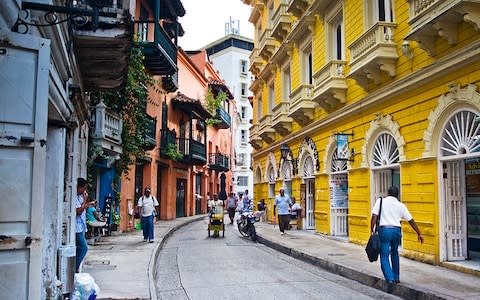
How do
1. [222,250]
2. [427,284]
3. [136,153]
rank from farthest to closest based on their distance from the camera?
[136,153] → [222,250] → [427,284]

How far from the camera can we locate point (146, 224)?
14.8 m

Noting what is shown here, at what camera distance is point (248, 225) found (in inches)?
700

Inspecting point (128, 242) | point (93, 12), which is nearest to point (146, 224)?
point (128, 242)

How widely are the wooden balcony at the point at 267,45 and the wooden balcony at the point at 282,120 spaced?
144 inches

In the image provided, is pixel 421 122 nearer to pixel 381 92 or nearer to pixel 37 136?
pixel 381 92

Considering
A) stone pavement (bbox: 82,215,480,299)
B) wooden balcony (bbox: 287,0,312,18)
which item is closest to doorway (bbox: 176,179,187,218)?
stone pavement (bbox: 82,215,480,299)

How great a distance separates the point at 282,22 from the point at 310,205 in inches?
321

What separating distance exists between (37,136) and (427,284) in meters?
6.62

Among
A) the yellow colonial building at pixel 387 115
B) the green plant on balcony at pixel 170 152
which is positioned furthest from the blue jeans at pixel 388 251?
the green plant on balcony at pixel 170 152

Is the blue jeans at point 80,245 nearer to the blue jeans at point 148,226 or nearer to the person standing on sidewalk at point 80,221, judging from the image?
the person standing on sidewalk at point 80,221

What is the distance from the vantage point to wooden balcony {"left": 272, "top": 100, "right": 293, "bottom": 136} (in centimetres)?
2133

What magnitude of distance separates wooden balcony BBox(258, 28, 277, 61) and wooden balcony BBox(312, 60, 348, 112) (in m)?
8.56

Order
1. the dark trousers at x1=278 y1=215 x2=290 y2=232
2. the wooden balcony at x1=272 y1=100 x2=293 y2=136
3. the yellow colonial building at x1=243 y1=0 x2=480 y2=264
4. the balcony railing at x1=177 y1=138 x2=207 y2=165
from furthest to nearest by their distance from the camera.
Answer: the balcony railing at x1=177 y1=138 x2=207 y2=165 → the wooden balcony at x1=272 y1=100 x2=293 y2=136 → the dark trousers at x1=278 y1=215 x2=290 y2=232 → the yellow colonial building at x1=243 y1=0 x2=480 y2=264

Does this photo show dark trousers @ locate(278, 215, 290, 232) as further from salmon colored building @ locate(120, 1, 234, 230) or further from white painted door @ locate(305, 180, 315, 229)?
salmon colored building @ locate(120, 1, 234, 230)
